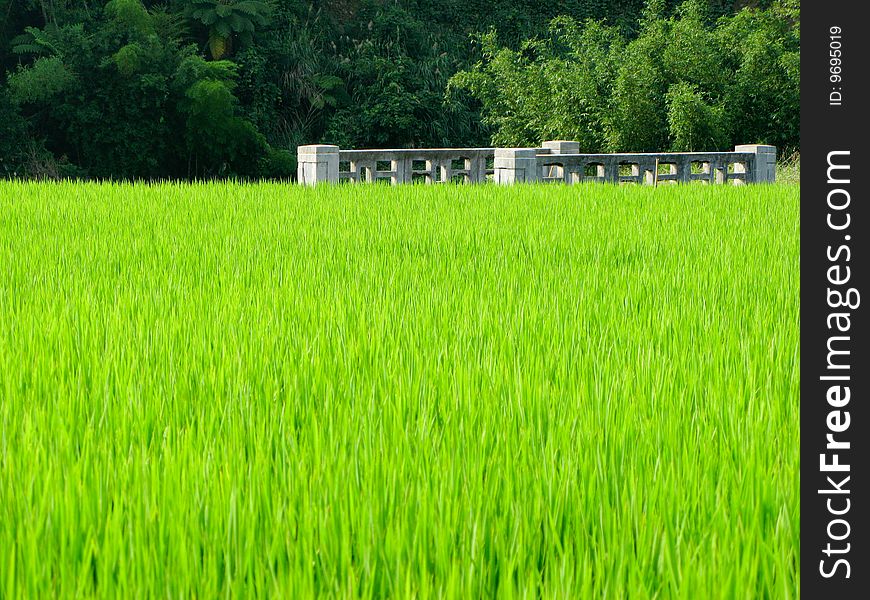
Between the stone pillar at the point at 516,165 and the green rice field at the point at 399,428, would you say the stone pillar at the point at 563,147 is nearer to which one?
the stone pillar at the point at 516,165

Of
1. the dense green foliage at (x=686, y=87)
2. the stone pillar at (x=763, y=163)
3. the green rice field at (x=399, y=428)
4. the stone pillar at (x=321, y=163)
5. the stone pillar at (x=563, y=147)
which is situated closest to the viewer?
the green rice field at (x=399, y=428)

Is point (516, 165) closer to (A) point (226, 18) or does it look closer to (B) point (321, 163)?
(B) point (321, 163)

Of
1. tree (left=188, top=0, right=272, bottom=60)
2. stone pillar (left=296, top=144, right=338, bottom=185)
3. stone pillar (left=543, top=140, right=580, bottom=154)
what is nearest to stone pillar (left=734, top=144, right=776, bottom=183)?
stone pillar (left=543, top=140, right=580, bottom=154)

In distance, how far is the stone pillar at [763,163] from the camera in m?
14.2

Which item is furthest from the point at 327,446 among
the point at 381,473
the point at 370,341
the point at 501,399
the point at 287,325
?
the point at 287,325

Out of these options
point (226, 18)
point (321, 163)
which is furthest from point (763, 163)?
point (226, 18)

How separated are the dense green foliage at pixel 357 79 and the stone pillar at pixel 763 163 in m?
3.06

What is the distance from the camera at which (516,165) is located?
13.4 m

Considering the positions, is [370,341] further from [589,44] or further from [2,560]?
[589,44]

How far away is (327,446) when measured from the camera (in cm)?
205

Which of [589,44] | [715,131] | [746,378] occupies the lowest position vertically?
[746,378]

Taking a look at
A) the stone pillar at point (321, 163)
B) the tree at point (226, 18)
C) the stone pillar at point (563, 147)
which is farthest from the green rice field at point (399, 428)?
the tree at point (226, 18)

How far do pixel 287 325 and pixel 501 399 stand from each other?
48.2 inches

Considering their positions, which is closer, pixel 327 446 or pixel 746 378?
pixel 327 446
